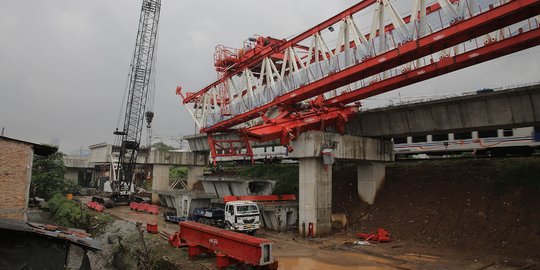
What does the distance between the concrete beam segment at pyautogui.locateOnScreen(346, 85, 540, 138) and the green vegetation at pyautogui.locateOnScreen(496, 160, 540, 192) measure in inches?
121

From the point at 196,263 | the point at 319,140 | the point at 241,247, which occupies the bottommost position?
the point at 196,263

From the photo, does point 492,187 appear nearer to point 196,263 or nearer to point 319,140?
point 319,140

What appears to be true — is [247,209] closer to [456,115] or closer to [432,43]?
[432,43]

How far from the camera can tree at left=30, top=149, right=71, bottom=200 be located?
4438cm

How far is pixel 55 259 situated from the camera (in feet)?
32.6

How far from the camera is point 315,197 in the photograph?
26.1 m

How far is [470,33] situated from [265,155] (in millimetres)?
35578

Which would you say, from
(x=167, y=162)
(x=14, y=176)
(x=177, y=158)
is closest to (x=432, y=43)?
(x=14, y=176)

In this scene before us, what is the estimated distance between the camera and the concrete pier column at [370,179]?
1173 inches

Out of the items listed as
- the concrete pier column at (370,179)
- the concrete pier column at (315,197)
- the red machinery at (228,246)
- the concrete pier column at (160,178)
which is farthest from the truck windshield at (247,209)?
the concrete pier column at (160,178)

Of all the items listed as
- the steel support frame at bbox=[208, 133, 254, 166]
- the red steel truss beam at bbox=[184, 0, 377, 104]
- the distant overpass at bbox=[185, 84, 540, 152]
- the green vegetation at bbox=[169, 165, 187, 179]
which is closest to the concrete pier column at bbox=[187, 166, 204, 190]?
the steel support frame at bbox=[208, 133, 254, 166]

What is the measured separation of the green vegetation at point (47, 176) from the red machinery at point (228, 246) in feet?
108

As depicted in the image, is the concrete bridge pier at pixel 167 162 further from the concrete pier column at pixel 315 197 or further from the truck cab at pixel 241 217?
the truck cab at pixel 241 217

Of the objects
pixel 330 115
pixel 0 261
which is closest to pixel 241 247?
pixel 0 261
